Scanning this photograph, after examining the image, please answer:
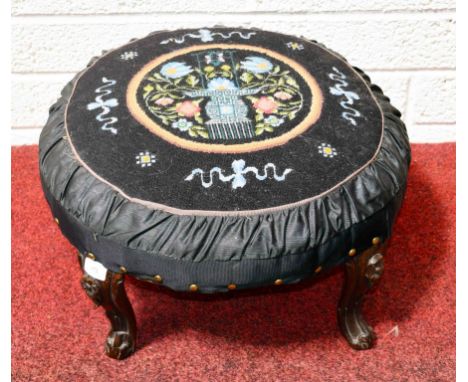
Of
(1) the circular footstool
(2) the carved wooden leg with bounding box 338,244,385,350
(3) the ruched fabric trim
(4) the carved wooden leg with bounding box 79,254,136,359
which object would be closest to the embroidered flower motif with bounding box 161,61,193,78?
(1) the circular footstool

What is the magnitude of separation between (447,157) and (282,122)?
93 centimetres

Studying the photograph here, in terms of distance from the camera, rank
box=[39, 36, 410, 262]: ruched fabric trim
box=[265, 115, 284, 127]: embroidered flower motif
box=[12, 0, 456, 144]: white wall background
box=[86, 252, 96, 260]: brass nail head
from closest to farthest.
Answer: box=[39, 36, 410, 262]: ruched fabric trim, box=[86, 252, 96, 260]: brass nail head, box=[265, 115, 284, 127]: embroidered flower motif, box=[12, 0, 456, 144]: white wall background

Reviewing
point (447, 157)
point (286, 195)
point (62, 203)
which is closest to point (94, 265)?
point (62, 203)

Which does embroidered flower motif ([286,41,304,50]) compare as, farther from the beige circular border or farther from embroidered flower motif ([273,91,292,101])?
embroidered flower motif ([273,91,292,101])

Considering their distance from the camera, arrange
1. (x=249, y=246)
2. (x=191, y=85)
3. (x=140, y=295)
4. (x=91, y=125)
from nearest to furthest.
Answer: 1. (x=249, y=246)
2. (x=91, y=125)
3. (x=191, y=85)
4. (x=140, y=295)

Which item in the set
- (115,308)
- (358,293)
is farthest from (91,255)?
(358,293)

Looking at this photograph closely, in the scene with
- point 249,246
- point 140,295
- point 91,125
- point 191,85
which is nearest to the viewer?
point 249,246

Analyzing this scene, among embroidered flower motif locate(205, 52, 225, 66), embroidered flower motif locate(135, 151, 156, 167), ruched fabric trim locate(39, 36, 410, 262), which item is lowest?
ruched fabric trim locate(39, 36, 410, 262)

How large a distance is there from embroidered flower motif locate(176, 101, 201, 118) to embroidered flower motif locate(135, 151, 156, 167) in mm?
151

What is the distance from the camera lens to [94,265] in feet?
4.78

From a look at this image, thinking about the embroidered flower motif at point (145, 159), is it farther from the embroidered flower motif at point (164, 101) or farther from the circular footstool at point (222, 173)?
the embroidered flower motif at point (164, 101)

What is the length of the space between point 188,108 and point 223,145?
155mm

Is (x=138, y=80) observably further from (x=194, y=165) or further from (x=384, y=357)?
(x=384, y=357)

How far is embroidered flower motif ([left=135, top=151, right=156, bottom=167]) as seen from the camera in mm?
1423
